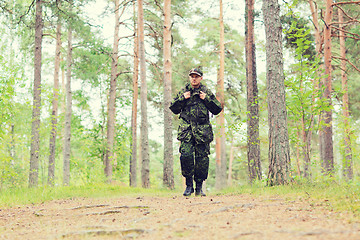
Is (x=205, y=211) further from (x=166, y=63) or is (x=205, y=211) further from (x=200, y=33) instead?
(x=200, y=33)

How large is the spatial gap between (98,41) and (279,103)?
11089 mm

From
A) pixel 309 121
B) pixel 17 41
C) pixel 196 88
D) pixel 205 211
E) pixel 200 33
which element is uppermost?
pixel 200 33

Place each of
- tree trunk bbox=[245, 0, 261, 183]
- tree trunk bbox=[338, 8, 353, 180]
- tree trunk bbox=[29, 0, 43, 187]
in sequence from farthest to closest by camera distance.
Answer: tree trunk bbox=[29, 0, 43, 187], tree trunk bbox=[245, 0, 261, 183], tree trunk bbox=[338, 8, 353, 180]

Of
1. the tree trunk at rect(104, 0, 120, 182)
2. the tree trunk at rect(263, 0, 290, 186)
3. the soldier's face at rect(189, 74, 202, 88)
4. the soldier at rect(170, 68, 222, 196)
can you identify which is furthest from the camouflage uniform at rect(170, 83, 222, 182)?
the tree trunk at rect(104, 0, 120, 182)

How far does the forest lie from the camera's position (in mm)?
6891

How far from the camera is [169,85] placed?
12203 millimetres

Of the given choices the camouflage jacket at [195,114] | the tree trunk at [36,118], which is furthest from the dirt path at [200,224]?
the tree trunk at [36,118]

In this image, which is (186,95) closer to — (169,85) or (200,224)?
(200,224)

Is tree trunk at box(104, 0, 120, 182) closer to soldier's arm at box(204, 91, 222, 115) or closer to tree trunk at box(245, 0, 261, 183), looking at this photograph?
tree trunk at box(245, 0, 261, 183)

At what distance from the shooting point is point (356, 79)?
21797 millimetres

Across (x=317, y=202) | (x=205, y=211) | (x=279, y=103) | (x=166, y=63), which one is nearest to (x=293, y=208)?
(x=317, y=202)

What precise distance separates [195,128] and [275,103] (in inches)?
67.5

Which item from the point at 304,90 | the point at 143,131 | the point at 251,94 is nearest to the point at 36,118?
the point at 143,131

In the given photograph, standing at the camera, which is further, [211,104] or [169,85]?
[169,85]
